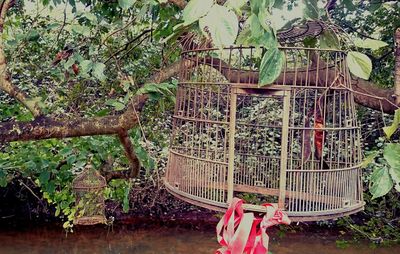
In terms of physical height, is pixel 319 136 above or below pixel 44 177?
above

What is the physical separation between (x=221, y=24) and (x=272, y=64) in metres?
0.15

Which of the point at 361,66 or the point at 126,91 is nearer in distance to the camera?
the point at 361,66

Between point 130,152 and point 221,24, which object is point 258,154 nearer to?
point 130,152

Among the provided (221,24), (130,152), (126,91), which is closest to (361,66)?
(221,24)

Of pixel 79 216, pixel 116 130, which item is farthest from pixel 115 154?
pixel 116 130

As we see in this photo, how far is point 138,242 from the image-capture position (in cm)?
350

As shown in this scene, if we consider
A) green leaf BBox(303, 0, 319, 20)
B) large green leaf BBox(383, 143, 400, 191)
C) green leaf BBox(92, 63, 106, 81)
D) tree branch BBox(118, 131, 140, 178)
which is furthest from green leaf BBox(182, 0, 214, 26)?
tree branch BBox(118, 131, 140, 178)

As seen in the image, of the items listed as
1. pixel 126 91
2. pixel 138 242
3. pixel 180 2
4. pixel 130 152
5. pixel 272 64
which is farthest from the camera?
pixel 138 242

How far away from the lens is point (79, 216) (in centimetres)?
233

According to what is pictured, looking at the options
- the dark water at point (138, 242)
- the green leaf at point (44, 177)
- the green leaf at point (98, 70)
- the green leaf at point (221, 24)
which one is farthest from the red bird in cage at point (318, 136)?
the dark water at point (138, 242)

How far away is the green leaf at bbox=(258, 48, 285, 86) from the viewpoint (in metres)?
0.68

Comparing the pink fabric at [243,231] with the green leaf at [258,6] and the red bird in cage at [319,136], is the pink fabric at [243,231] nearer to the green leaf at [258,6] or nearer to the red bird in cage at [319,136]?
the green leaf at [258,6]

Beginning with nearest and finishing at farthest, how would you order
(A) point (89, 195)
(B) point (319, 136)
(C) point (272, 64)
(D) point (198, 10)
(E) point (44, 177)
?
(D) point (198, 10)
(C) point (272, 64)
(B) point (319, 136)
(E) point (44, 177)
(A) point (89, 195)

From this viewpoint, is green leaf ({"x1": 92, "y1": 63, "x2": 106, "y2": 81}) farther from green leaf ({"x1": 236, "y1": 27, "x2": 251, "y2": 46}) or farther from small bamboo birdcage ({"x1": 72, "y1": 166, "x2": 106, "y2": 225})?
small bamboo birdcage ({"x1": 72, "y1": 166, "x2": 106, "y2": 225})
